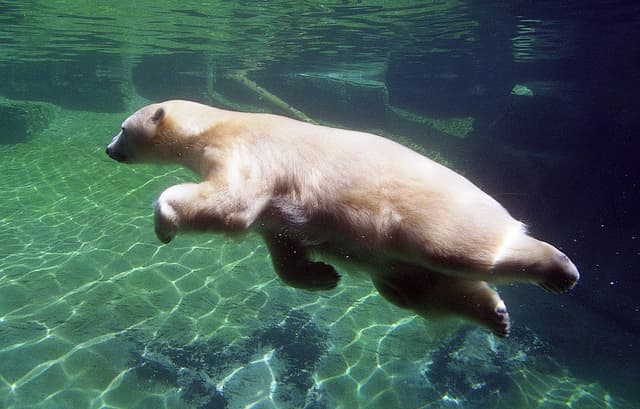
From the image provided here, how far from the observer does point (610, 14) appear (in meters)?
13.9

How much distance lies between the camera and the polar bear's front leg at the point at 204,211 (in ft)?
7.13

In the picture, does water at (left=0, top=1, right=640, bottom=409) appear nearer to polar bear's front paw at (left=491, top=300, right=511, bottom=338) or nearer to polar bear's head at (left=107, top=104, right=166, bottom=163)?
polar bear's front paw at (left=491, top=300, right=511, bottom=338)

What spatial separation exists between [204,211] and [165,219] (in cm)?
21

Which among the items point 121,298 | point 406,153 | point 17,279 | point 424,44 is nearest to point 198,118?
point 406,153

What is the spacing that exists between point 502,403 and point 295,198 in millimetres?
5277

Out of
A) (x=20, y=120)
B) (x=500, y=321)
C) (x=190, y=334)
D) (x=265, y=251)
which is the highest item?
(x=500, y=321)

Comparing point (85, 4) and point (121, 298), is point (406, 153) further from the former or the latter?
point (85, 4)

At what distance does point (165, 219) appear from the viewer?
223 cm

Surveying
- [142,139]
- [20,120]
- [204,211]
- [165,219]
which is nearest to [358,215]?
[204,211]

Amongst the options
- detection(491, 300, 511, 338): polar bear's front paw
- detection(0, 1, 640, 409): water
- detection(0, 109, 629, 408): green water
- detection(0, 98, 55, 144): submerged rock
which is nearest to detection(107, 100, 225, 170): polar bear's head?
detection(0, 1, 640, 409): water

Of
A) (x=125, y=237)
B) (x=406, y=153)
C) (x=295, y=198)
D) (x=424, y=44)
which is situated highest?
(x=406, y=153)

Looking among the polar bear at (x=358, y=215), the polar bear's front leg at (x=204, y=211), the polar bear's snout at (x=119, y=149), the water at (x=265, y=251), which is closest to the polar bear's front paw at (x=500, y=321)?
the polar bear at (x=358, y=215)

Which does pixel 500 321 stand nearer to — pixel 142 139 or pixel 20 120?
pixel 142 139

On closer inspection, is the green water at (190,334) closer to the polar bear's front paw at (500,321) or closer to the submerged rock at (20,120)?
the polar bear's front paw at (500,321)
